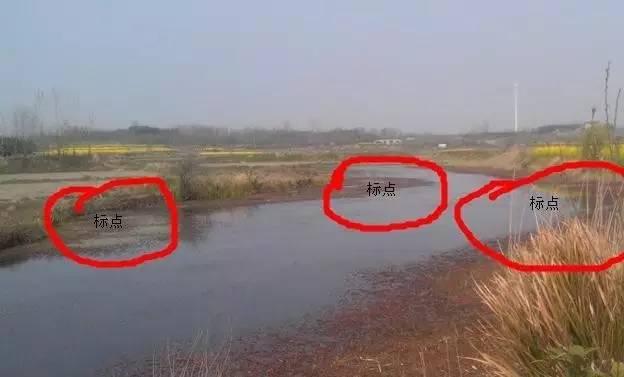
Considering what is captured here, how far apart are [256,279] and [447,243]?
5509 mm

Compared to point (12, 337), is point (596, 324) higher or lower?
higher

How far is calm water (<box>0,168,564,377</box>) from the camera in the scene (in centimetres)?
716

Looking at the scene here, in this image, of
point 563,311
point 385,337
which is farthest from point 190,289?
point 563,311

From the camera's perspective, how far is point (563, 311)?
3342 millimetres

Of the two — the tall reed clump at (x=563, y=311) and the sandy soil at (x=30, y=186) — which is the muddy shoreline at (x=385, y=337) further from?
the sandy soil at (x=30, y=186)

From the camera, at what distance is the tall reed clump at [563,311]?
10.4 feet

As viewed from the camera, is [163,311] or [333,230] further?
[333,230]

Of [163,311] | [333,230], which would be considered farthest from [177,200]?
[163,311]

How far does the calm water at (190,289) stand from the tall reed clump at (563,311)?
0.84 meters

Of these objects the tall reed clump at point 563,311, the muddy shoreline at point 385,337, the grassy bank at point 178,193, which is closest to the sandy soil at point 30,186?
the grassy bank at point 178,193

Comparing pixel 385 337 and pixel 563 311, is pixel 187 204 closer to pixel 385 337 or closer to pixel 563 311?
pixel 385 337

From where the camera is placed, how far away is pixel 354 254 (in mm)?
12508

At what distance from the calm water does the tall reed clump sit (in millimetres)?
842

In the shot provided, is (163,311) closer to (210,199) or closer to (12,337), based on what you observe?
(12,337)
